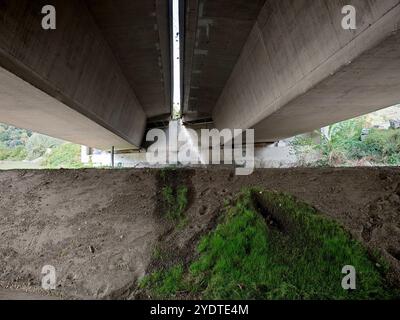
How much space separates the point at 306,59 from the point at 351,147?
13013 millimetres

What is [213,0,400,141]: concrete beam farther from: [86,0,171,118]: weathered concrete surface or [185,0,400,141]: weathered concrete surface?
[86,0,171,118]: weathered concrete surface

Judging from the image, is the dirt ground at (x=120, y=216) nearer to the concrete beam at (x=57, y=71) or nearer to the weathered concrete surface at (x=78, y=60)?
the concrete beam at (x=57, y=71)

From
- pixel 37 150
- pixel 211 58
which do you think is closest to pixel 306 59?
pixel 211 58

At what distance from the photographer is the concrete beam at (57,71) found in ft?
14.8

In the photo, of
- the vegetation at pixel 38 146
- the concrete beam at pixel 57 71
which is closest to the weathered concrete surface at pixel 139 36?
the concrete beam at pixel 57 71

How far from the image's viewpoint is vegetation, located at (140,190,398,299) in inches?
133

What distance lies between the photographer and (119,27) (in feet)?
26.0

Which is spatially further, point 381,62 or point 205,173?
point 205,173

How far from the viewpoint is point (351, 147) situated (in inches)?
667

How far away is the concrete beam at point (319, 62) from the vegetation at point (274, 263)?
209cm

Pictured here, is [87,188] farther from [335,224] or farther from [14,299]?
[335,224]

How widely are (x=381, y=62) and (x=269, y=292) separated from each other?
317 cm

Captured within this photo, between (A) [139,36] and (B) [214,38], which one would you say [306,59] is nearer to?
(B) [214,38]
